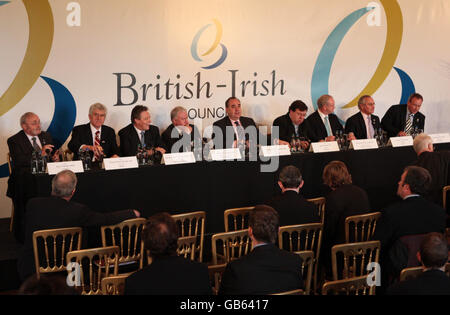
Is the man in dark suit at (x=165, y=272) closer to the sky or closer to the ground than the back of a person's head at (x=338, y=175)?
closer to the ground

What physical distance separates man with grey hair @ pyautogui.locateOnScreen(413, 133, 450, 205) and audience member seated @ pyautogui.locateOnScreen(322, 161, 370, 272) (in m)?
1.48

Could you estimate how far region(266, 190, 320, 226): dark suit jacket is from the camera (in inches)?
146

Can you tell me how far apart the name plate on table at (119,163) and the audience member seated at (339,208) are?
1682 millimetres

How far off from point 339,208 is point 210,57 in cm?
344

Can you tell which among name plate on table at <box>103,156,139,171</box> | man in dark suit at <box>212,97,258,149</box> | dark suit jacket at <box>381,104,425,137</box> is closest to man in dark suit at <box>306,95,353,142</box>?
man in dark suit at <box>212,97,258,149</box>

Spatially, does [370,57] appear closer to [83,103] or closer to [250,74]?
[250,74]

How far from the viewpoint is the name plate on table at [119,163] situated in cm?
464

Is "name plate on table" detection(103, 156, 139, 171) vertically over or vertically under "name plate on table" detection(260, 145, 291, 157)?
under

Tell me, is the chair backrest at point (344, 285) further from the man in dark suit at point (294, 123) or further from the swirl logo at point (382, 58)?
the swirl logo at point (382, 58)

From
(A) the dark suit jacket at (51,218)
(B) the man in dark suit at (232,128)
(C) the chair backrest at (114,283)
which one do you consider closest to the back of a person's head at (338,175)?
(A) the dark suit jacket at (51,218)

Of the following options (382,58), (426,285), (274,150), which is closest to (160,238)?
(426,285)

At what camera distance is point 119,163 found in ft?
15.4

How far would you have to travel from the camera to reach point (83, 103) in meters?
6.34

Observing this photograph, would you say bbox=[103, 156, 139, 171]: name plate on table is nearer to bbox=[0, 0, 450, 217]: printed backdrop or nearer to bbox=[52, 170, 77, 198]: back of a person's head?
bbox=[52, 170, 77, 198]: back of a person's head
